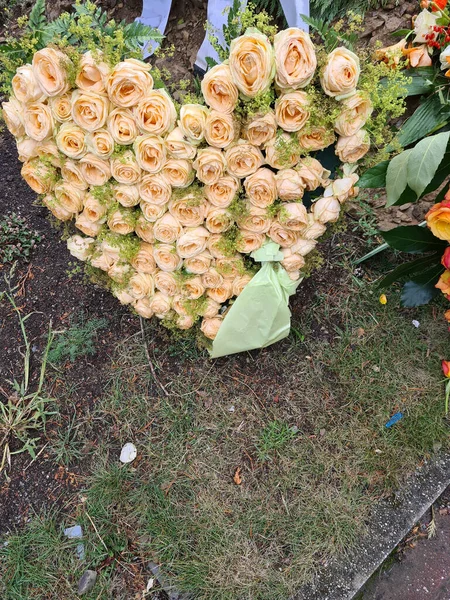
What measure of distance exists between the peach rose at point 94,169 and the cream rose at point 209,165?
0.30m

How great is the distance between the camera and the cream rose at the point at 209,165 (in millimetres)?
1431

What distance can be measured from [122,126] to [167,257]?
0.48 metres

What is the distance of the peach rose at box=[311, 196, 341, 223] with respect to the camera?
1600 millimetres

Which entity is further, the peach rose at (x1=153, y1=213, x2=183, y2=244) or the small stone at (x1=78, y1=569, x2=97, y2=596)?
the small stone at (x1=78, y1=569, x2=97, y2=596)

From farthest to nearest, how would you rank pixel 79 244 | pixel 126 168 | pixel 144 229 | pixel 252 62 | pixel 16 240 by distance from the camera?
1. pixel 16 240
2. pixel 79 244
3. pixel 144 229
4. pixel 126 168
5. pixel 252 62

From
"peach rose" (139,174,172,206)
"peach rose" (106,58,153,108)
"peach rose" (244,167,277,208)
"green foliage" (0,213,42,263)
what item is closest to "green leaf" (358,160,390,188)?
"peach rose" (244,167,277,208)

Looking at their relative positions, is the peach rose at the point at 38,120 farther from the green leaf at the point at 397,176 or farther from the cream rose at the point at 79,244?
the green leaf at the point at 397,176

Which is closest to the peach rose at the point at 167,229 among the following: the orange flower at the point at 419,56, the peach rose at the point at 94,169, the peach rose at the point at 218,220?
the peach rose at the point at 218,220

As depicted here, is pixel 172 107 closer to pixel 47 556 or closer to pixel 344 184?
pixel 344 184

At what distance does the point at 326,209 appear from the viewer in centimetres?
160

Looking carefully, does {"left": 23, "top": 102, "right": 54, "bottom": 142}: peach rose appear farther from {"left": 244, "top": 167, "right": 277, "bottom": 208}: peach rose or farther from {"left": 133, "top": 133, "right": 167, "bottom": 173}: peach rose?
{"left": 244, "top": 167, "right": 277, "bottom": 208}: peach rose

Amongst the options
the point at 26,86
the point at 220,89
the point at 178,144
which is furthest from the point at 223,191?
the point at 26,86

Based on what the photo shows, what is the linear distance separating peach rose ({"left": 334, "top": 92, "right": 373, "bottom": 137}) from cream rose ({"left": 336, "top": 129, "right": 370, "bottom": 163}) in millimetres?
27

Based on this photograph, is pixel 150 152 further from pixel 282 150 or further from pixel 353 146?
pixel 353 146
